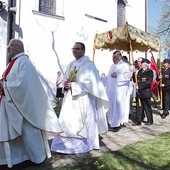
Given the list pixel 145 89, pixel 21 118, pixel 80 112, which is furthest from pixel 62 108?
pixel 145 89

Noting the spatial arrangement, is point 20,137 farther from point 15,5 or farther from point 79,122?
point 15,5

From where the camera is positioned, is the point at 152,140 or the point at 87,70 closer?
the point at 87,70

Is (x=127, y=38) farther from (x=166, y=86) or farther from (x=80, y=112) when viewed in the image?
(x=80, y=112)

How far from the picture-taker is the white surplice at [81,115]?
20.7 ft

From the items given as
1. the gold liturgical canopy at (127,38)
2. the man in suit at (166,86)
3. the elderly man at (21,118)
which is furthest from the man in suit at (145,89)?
the elderly man at (21,118)

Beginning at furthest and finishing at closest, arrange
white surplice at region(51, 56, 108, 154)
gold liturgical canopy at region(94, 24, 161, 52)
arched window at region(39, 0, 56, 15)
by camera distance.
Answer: arched window at region(39, 0, 56, 15) < gold liturgical canopy at region(94, 24, 161, 52) < white surplice at region(51, 56, 108, 154)

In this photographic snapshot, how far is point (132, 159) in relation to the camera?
19.3 feet

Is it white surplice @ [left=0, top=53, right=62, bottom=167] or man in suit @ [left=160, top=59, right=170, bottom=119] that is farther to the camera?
man in suit @ [left=160, top=59, right=170, bottom=119]

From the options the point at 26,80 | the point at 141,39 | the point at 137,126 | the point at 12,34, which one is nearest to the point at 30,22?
the point at 12,34

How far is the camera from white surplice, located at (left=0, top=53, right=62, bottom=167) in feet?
17.1

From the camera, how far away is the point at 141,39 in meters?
10.7

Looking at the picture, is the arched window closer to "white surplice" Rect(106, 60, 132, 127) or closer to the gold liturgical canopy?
the gold liturgical canopy

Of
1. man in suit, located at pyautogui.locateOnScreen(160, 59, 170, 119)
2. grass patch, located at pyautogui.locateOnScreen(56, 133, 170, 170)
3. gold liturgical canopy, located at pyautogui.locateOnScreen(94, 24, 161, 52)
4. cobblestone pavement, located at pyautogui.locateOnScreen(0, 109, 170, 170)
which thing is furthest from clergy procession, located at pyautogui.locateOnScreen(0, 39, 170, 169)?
man in suit, located at pyautogui.locateOnScreen(160, 59, 170, 119)

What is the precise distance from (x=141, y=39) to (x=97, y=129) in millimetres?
4954
